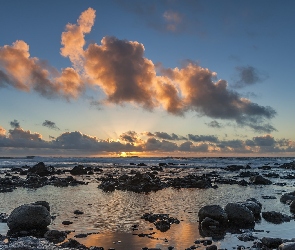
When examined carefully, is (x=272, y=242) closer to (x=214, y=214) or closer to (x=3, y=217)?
(x=214, y=214)

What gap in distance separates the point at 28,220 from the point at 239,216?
11595 mm

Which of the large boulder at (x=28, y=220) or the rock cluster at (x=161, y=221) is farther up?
the large boulder at (x=28, y=220)

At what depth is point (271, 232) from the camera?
1633 cm

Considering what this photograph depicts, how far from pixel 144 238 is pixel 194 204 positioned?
1118 cm

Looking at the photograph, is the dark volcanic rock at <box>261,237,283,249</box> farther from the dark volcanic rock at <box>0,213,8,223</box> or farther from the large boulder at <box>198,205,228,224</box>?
the dark volcanic rock at <box>0,213,8,223</box>

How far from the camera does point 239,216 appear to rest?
18.7m

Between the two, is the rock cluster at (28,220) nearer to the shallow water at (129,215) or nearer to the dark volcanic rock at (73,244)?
the shallow water at (129,215)

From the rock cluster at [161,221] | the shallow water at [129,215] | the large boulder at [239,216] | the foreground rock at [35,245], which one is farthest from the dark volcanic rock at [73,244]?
the large boulder at [239,216]

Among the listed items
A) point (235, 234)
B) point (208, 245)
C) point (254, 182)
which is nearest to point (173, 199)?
point (235, 234)

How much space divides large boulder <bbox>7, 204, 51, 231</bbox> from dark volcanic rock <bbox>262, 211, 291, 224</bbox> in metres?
12.8

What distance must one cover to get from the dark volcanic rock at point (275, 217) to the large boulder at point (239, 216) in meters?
1.41

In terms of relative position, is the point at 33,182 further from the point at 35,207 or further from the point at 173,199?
the point at 35,207

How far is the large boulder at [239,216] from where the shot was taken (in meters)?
18.3

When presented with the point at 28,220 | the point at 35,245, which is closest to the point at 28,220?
the point at 28,220
